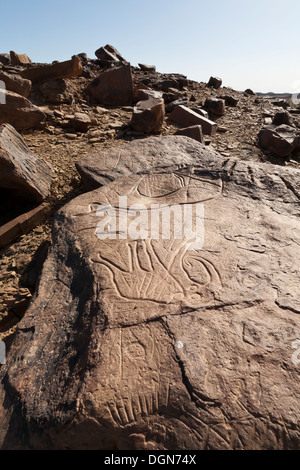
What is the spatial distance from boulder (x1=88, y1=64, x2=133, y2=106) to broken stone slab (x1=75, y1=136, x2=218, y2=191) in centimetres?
401

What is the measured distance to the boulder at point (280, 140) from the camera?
6.59m

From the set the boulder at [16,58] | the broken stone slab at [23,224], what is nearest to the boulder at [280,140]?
the broken stone slab at [23,224]

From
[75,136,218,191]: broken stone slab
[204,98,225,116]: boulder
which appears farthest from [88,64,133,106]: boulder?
[75,136,218,191]: broken stone slab

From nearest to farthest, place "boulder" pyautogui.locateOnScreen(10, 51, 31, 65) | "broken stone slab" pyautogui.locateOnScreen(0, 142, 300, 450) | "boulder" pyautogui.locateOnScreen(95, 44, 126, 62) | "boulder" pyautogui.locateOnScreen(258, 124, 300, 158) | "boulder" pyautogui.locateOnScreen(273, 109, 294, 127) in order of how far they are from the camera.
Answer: "broken stone slab" pyautogui.locateOnScreen(0, 142, 300, 450)
"boulder" pyautogui.locateOnScreen(258, 124, 300, 158)
"boulder" pyautogui.locateOnScreen(273, 109, 294, 127)
"boulder" pyautogui.locateOnScreen(10, 51, 31, 65)
"boulder" pyautogui.locateOnScreen(95, 44, 126, 62)

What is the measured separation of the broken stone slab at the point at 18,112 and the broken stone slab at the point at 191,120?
3062 millimetres

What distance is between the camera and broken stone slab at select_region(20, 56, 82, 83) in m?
7.45

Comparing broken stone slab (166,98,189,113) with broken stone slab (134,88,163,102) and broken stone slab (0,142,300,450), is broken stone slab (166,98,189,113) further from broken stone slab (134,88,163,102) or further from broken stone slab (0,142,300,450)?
broken stone slab (0,142,300,450)

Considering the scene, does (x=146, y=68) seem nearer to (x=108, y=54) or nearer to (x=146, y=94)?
(x=108, y=54)

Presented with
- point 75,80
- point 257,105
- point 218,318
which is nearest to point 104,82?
point 75,80

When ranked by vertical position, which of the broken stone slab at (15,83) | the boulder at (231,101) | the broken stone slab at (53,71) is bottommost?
the broken stone slab at (15,83)

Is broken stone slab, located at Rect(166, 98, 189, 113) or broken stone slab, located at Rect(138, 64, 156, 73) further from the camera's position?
broken stone slab, located at Rect(138, 64, 156, 73)

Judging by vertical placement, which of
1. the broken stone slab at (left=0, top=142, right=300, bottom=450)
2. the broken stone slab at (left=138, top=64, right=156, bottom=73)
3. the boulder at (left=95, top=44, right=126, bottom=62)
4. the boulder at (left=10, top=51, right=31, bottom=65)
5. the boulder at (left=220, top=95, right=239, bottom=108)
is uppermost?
the boulder at (left=95, top=44, right=126, bottom=62)

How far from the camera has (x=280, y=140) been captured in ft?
21.7

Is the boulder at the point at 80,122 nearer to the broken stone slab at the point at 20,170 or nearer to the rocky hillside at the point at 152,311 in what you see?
the rocky hillside at the point at 152,311
